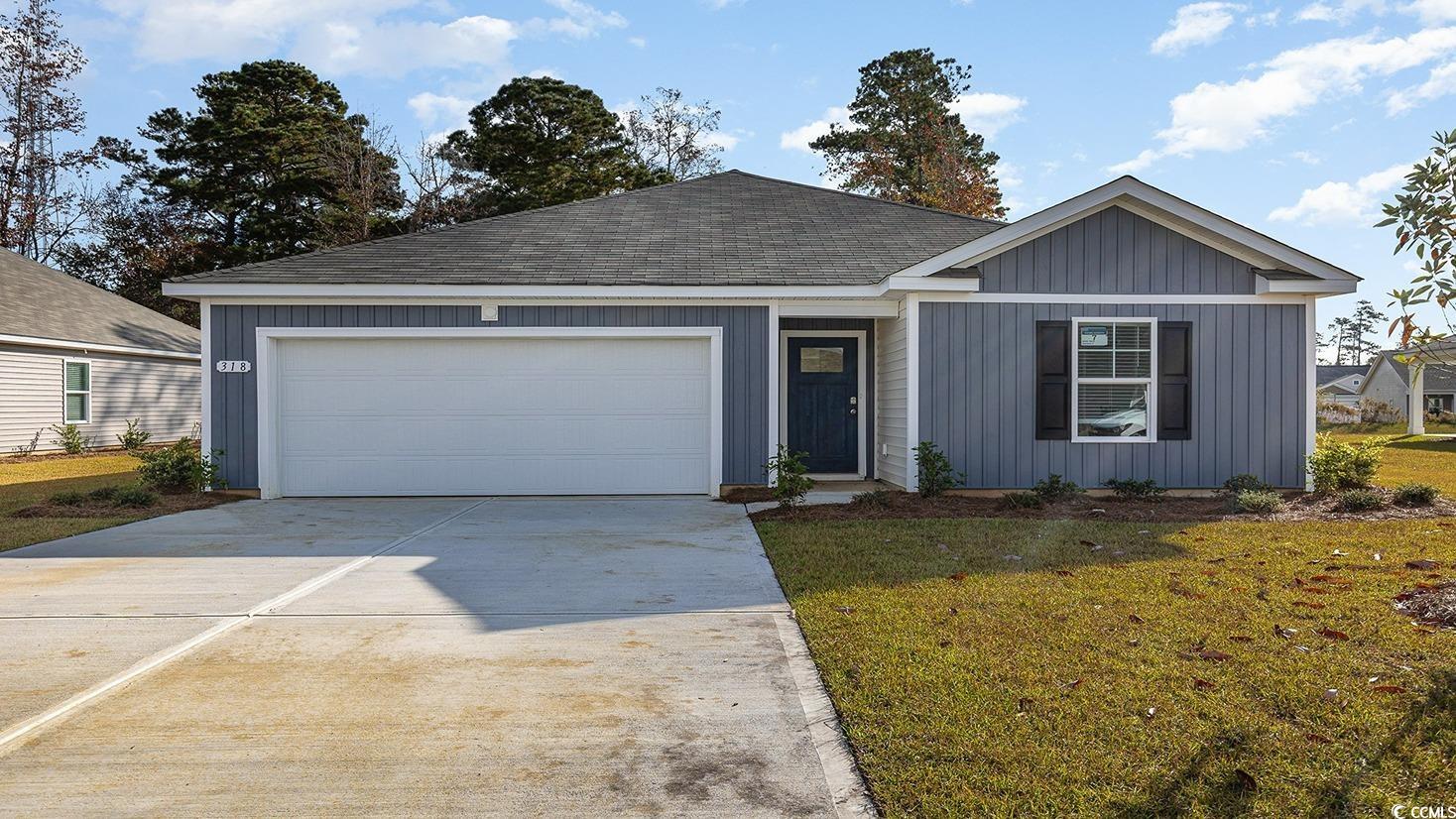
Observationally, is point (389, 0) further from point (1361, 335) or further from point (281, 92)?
point (1361, 335)

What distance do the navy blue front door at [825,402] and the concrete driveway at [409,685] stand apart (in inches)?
197

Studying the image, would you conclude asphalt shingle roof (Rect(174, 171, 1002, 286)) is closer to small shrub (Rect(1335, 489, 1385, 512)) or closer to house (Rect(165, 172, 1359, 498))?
house (Rect(165, 172, 1359, 498))

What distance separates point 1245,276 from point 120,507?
1215 cm

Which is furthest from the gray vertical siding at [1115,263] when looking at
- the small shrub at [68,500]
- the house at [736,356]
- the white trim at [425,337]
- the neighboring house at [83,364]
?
the neighboring house at [83,364]

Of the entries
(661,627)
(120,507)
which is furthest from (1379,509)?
(120,507)

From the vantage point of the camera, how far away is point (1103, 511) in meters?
8.68

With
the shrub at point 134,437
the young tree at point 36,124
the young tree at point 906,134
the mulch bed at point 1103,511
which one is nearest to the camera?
the mulch bed at point 1103,511

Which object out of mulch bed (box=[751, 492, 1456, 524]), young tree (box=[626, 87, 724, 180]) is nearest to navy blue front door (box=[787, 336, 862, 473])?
mulch bed (box=[751, 492, 1456, 524])

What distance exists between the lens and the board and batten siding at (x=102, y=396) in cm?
1616

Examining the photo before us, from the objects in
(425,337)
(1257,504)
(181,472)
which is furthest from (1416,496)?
(181,472)

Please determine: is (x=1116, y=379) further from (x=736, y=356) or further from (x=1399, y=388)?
(x=1399, y=388)

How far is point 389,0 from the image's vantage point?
14.5 metres

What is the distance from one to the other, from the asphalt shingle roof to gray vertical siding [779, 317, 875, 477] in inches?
35.5

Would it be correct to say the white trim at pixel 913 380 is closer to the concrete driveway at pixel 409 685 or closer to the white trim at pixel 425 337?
the white trim at pixel 425 337
